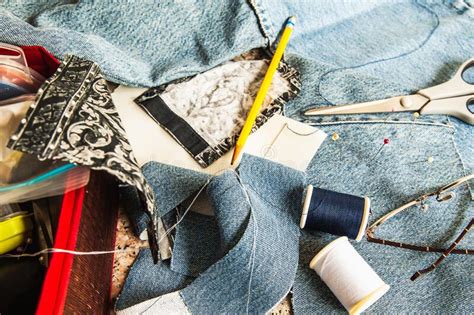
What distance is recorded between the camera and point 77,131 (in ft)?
1.75

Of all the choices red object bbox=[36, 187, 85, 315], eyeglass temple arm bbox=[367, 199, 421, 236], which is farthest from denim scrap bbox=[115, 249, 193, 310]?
eyeglass temple arm bbox=[367, 199, 421, 236]

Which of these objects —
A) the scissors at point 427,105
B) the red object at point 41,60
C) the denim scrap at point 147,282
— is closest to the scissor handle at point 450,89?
the scissors at point 427,105

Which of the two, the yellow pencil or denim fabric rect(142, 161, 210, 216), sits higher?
the yellow pencil

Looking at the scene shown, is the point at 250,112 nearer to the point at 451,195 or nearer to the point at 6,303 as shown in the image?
the point at 451,195

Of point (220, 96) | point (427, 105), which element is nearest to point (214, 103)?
point (220, 96)

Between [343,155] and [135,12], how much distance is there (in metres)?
0.46

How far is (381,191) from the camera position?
73 cm

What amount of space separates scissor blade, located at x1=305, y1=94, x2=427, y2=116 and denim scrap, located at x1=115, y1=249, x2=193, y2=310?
14.6 inches

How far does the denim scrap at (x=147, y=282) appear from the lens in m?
0.64

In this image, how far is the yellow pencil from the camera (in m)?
0.74

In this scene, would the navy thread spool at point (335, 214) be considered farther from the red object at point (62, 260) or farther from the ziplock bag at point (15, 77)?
the ziplock bag at point (15, 77)

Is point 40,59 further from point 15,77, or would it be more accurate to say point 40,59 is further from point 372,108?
point 372,108

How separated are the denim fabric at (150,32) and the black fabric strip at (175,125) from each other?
39mm

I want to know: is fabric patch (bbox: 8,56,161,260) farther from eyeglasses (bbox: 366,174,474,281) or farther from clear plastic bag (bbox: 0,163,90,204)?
eyeglasses (bbox: 366,174,474,281)
